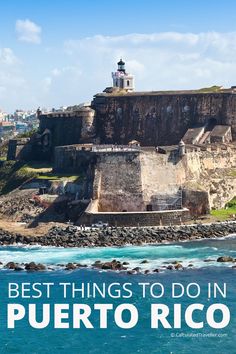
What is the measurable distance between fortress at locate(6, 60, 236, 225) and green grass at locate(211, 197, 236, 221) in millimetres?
377

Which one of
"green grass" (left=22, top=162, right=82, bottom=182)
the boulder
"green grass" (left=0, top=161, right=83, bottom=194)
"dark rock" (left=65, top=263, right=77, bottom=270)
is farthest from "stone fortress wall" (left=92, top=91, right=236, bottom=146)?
"dark rock" (left=65, top=263, right=77, bottom=270)

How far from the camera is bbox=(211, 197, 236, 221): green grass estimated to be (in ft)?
149

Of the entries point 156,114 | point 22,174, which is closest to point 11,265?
point 22,174

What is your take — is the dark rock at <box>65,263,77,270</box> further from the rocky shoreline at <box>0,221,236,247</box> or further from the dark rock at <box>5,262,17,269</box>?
the rocky shoreline at <box>0,221,236,247</box>

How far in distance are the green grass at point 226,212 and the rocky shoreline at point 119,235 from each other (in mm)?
1946

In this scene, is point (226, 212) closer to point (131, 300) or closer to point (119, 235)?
point (119, 235)

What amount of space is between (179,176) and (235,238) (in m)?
6.81

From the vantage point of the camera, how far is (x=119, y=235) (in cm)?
4134

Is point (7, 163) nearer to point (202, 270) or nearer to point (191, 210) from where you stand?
point (191, 210)

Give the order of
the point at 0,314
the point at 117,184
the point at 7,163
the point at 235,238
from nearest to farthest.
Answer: the point at 0,314 < the point at 235,238 < the point at 117,184 < the point at 7,163

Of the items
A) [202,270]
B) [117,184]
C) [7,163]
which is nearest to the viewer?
[202,270]

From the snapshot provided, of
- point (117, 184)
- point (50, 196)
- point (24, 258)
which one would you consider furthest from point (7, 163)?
point (24, 258)

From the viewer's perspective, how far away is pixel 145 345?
24.7 m

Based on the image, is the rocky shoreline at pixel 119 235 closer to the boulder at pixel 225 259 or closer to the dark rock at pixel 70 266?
the dark rock at pixel 70 266
